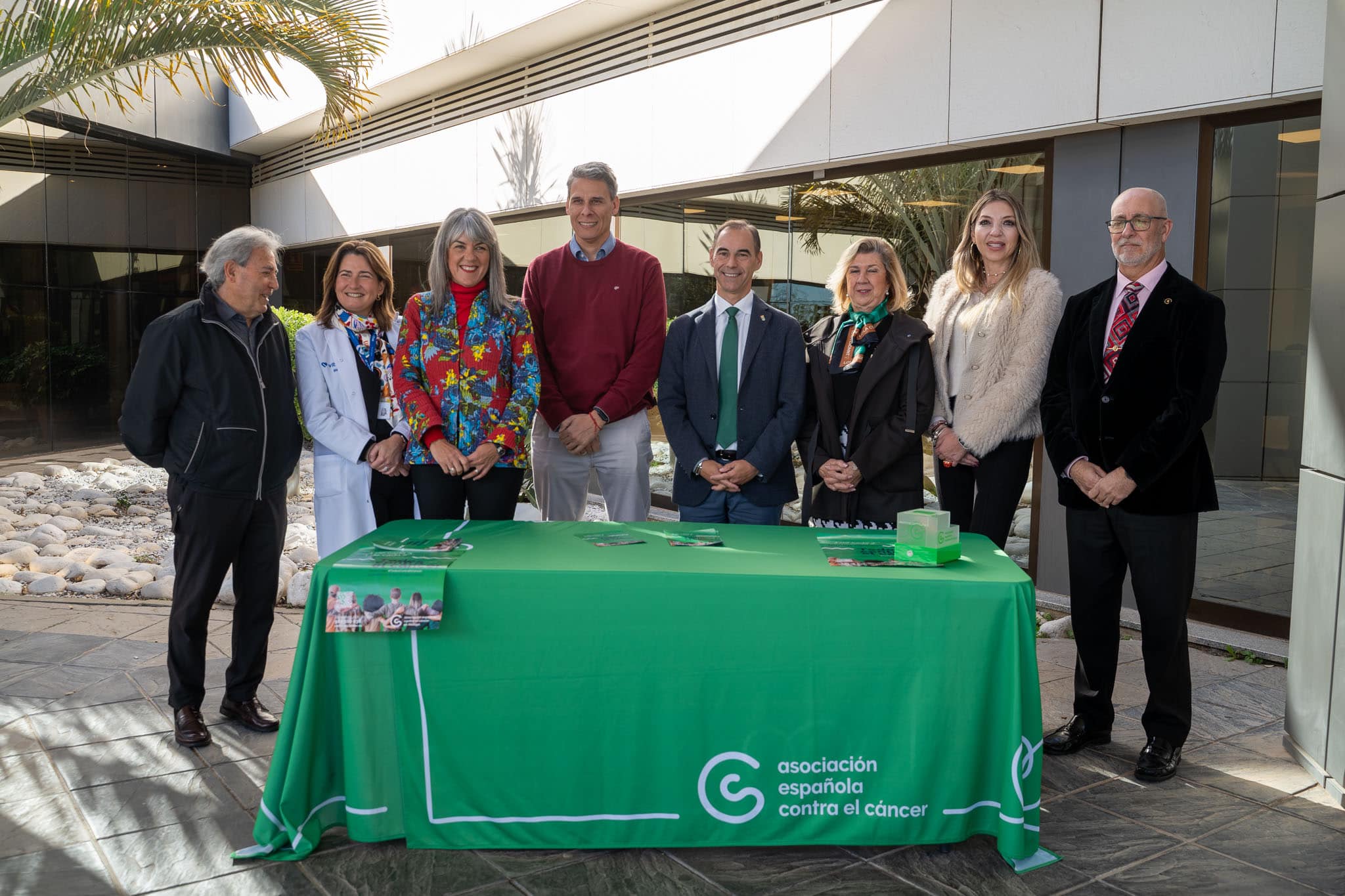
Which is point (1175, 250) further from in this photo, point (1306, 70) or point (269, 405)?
point (269, 405)

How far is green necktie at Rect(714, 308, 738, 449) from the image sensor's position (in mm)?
4191

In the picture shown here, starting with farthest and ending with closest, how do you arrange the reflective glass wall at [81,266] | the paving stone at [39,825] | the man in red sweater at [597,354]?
the reflective glass wall at [81,266]
the man in red sweater at [597,354]
the paving stone at [39,825]

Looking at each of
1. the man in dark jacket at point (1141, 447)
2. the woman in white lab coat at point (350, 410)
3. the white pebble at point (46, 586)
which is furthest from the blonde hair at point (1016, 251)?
the white pebble at point (46, 586)

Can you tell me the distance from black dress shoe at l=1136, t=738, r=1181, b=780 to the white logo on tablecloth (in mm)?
1544

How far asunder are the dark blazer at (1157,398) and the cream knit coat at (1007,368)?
228 millimetres

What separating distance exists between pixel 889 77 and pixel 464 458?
4106 millimetres

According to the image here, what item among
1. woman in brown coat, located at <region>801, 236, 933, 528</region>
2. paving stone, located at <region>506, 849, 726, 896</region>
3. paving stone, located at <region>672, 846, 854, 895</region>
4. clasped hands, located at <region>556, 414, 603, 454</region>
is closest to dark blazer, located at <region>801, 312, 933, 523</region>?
woman in brown coat, located at <region>801, 236, 933, 528</region>

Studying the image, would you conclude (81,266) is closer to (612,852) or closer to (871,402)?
(871,402)

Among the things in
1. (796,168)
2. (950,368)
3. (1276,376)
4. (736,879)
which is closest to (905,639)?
(736,879)

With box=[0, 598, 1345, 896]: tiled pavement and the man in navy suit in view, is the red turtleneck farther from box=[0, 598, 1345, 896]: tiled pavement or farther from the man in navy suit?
box=[0, 598, 1345, 896]: tiled pavement

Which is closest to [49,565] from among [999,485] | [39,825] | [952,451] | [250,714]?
[250,714]

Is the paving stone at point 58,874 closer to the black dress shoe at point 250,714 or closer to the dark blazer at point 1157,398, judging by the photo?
the black dress shoe at point 250,714

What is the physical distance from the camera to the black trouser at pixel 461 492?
4.04m

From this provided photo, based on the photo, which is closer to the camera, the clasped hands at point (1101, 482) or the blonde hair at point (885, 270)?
the clasped hands at point (1101, 482)
